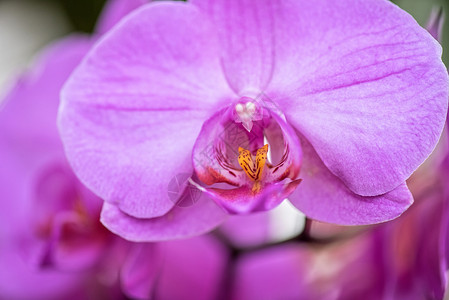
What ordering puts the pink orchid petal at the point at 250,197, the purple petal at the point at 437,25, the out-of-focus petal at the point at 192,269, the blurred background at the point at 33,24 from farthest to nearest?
the blurred background at the point at 33,24 < the out-of-focus petal at the point at 192,269 < the purple petal at the point at 437,25 < the pink orchid petal at the point at 250,197

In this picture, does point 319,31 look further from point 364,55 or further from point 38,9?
point 38,9

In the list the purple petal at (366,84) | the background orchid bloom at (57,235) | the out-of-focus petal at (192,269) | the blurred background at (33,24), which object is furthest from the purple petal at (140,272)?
the blurred background at (33,24)

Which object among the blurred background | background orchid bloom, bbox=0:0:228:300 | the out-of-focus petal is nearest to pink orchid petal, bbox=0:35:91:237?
background orchid bloom, bbox=0:0:228:300

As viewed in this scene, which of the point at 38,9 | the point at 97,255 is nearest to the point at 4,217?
the point at 97,255

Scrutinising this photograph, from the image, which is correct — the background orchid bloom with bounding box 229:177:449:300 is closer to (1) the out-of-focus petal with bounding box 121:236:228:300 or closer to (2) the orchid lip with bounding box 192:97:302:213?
(1) the out-of-focus petal with bounding box 121:236:228:300

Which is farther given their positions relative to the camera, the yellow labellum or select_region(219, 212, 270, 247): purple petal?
select_region(219, 212, 270, 247): purple petal

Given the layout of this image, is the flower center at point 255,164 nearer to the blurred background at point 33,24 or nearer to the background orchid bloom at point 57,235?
the background orchid bloom at point 57,235

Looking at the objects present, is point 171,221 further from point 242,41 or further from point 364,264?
point 364,264

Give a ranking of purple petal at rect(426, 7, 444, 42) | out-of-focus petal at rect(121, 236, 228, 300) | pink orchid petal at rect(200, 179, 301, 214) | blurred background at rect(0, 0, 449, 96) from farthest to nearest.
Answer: blurred background at rect(0, 0, 449, 96)
out-of-focus petal at rect(121, 236, 228, 300)
purple petal at rect(426, 7, 444, 42)
pink orchid petal at rect(200, 179, 301, 214)

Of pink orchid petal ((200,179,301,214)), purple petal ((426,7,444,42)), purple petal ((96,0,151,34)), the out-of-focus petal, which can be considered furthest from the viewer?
the out-of-focus petal
